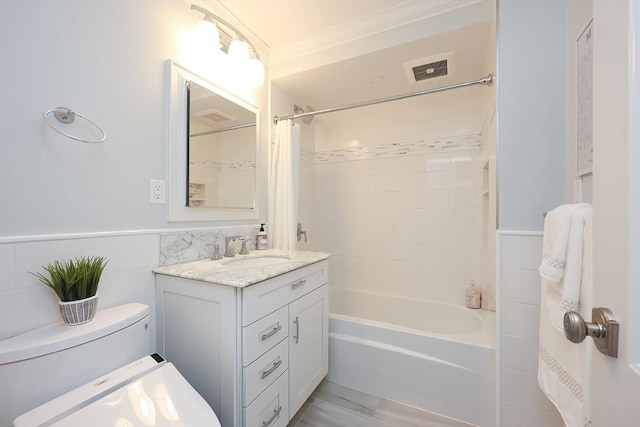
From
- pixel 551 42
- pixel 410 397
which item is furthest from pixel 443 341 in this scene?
pixel 551 42

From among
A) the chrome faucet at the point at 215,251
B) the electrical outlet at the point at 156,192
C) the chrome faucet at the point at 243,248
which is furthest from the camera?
the chrome faucet at the point at 243,248

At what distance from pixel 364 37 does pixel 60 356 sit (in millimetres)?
2173

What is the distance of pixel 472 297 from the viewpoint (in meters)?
2.02

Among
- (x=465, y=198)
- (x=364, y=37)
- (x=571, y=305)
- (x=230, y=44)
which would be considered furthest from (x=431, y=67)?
(x=571, y=305)

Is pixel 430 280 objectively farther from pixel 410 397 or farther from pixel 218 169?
pixel 218 169

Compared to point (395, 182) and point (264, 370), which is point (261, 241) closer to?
point (264, 370)

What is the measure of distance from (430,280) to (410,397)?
996 millimetres

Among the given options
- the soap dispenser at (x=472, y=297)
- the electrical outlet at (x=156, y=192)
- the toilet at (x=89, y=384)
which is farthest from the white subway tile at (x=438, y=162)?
the toilet at (x=89, y=384)

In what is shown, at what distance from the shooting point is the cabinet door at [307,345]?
131 centimetres

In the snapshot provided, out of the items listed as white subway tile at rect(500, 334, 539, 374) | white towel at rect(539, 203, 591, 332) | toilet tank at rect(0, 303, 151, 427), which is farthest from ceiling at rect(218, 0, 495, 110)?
toilet tank at rect(0, 303, 151, 427)

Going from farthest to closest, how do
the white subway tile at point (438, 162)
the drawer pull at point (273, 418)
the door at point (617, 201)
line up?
1. the white subway tile at point (438, 162)
2. the drawer pull at point (273, 418)
3. the door at point (617, 201)

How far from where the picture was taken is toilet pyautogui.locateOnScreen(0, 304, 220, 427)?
0.70m

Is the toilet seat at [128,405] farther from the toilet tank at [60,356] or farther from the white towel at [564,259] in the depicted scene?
the white towel at [564,259]

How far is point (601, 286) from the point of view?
0.47 metres
